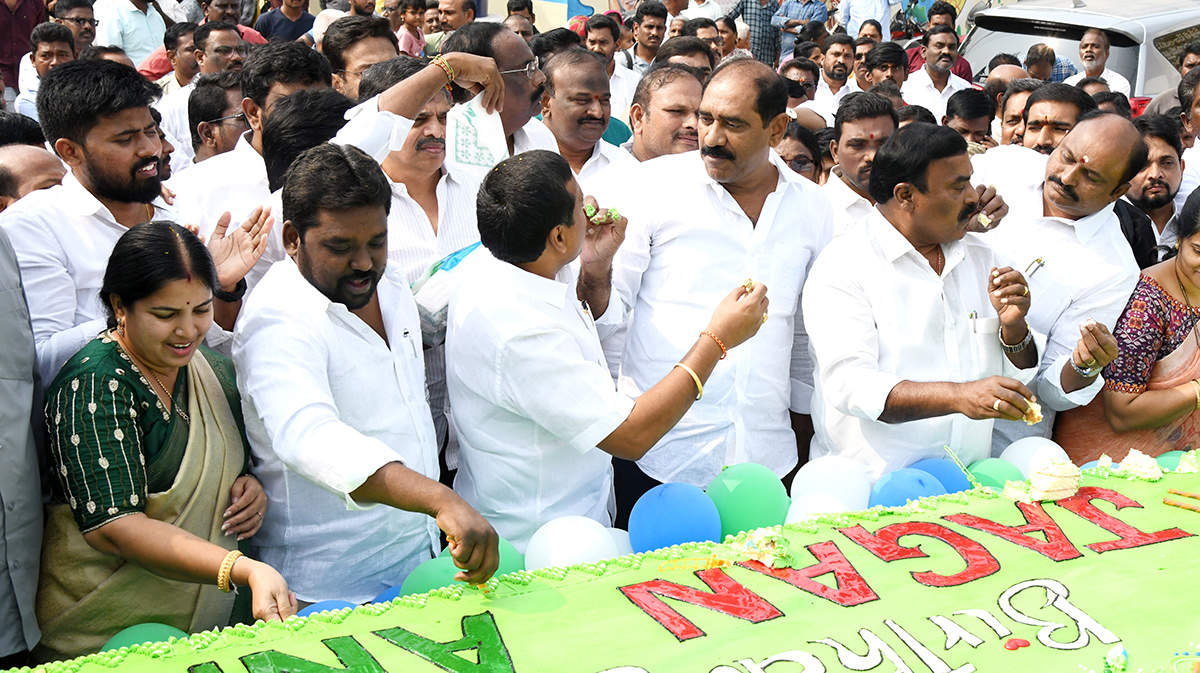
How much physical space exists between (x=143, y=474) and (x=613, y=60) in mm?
6153

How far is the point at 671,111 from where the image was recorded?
431 cm

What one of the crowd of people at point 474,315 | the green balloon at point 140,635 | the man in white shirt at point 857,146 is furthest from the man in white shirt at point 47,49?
the green balloon at point 140,635

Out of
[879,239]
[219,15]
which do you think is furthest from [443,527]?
[219,15]

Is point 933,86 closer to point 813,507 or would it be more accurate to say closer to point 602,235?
point 602,235

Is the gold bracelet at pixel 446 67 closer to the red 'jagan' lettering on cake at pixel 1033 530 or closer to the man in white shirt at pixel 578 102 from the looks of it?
the man in white shirt at pixel 578 102

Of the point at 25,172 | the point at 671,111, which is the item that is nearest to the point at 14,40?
the point at 25,172

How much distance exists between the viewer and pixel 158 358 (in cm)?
234

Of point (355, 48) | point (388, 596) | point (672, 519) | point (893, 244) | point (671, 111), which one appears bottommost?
point (388, 596)

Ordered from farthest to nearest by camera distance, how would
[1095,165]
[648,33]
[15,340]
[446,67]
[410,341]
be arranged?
1. [648,33]
2. [1095,165]
3. [446,67]
4. [410,341]
5. [15,340]

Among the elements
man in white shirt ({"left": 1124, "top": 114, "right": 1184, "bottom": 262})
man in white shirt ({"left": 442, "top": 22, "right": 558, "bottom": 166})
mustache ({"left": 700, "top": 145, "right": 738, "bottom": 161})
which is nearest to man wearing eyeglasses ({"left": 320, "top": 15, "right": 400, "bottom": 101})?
man in white shirt ({"left": 442, "top": 22, "right": 558, "bottom": 166})

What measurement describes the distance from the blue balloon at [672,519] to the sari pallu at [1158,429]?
1.74 meters

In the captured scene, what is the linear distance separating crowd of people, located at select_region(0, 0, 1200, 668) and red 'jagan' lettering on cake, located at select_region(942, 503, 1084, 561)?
289 millimetres

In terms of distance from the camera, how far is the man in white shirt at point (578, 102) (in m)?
4.45

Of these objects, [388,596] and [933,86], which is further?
[933,86]
